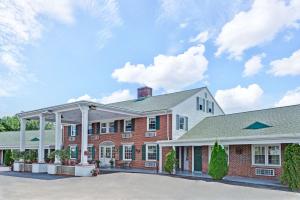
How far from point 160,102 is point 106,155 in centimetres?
639

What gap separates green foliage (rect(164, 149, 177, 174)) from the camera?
21031 mm

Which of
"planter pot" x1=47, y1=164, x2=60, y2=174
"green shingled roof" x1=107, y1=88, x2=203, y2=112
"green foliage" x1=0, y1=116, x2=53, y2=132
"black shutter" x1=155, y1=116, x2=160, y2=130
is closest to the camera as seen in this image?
"planter pot" x1=47, y1=164, x2=60, y2=174

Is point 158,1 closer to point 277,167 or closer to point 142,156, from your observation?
point 277,167

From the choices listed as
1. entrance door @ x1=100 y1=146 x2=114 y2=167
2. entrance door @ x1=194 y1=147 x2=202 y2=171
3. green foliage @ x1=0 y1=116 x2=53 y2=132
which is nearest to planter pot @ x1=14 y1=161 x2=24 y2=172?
entrance door @ x1=100 y1=146 x2=114 y2=167

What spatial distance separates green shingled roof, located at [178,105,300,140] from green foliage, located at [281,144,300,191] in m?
2.28

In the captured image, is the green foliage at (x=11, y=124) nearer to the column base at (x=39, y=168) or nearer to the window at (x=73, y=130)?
the window at (x=73, y=130)

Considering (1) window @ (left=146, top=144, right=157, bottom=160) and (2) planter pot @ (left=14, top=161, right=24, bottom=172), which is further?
(2) planter pot @ (left=14, top=161, right=24, bottom=172)

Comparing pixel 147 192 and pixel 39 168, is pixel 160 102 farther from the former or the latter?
pixel 147 192

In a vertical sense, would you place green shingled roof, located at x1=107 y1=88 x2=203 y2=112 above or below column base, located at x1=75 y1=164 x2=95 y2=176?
above

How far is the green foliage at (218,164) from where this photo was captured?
56.4ft

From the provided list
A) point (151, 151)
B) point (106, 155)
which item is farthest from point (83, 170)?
point (106, 155)

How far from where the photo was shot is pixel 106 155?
91.2 ft

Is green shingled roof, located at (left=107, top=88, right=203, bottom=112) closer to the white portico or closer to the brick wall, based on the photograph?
the brick wall

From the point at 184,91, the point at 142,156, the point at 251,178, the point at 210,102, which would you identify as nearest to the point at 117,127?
the point at 142,156
